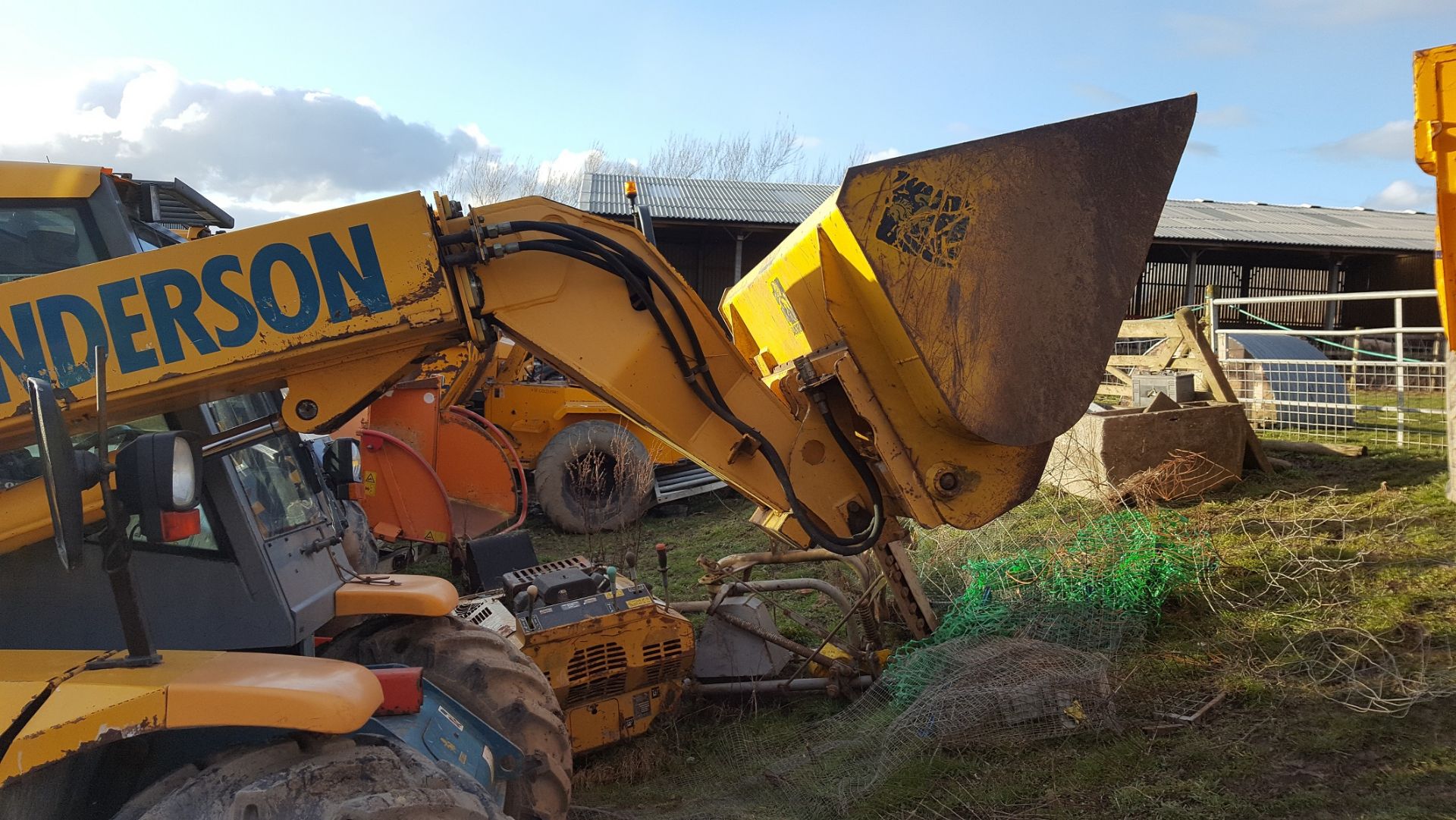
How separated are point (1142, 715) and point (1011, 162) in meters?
3.04

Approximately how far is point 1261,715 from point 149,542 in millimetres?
4756

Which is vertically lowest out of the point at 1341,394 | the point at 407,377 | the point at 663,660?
the point at 663,660

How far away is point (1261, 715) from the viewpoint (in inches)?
188

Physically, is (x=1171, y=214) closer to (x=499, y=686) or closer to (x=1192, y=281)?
(x=1192, y=281)

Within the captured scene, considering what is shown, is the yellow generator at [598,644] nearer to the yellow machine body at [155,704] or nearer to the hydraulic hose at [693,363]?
the hydraulic hose at [693,363]

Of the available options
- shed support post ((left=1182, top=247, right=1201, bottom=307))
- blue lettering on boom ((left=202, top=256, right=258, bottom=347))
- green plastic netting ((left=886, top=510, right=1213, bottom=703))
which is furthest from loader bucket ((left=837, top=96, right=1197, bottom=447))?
shed support post ((left=1182, top=247, right=1201, bottom=307))

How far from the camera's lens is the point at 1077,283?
10.6 ft

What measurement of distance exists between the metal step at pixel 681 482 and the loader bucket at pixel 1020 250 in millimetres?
8068

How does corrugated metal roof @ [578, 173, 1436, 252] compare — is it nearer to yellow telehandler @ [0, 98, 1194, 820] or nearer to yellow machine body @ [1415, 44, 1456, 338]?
yellow machine body @ [1415, 44, 1456, 338]

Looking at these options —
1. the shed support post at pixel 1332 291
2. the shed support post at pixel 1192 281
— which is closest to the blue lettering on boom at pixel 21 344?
the shed support post at pixel 1192 281

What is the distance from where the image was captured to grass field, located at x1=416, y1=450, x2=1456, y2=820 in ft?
13.6

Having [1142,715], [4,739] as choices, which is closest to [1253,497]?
[1142,715]

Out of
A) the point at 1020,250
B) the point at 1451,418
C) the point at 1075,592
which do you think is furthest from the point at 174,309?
the point at 1451,418

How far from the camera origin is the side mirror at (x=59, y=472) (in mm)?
2223
